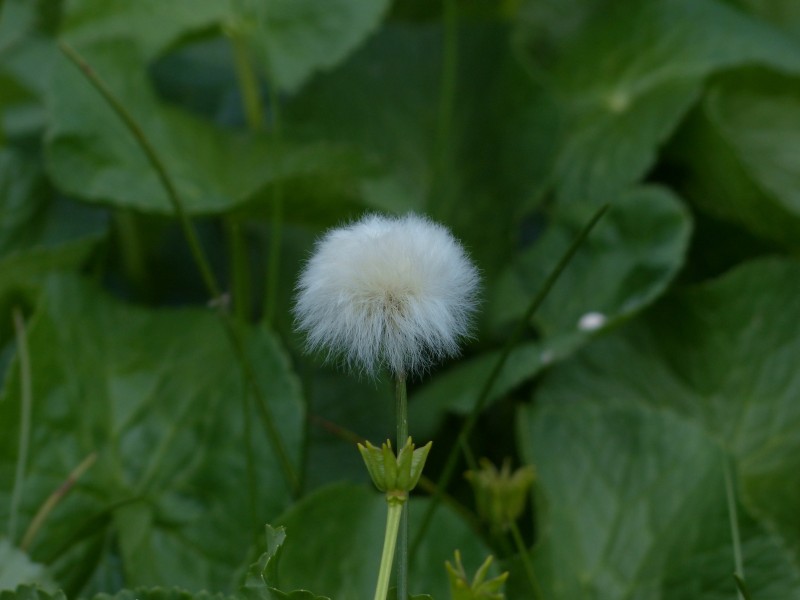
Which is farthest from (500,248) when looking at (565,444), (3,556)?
Result: (3,556)

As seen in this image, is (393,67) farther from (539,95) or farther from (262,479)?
(262,479)

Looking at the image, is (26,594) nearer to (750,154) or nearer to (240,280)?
(240,280)

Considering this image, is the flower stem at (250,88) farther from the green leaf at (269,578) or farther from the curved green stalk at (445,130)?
the green leaf at (269,578)

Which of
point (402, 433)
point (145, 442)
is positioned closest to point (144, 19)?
point (145, 442)

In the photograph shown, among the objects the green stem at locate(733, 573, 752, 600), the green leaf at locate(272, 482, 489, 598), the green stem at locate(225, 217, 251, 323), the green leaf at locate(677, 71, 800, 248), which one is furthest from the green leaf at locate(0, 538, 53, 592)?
the green leaf at locate(677, 71, 800, 248)

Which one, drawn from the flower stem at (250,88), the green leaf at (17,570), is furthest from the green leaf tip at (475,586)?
the flower stem at (250,88)

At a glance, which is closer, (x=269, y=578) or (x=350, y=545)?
(x=269, y=578)
